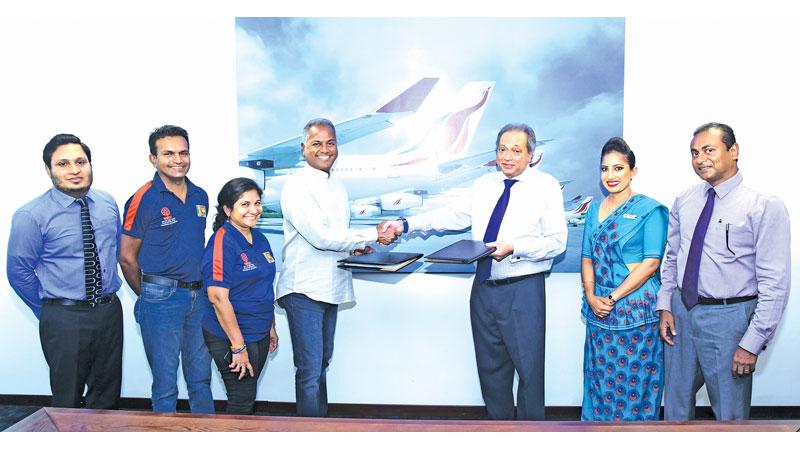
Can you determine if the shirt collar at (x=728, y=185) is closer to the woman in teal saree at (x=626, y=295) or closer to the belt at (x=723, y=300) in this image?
the woman in teal saree at (x=626, y=295)

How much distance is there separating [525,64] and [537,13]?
0.28 metres

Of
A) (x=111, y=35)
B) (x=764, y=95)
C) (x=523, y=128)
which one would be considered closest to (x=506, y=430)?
(x=523, y=128)

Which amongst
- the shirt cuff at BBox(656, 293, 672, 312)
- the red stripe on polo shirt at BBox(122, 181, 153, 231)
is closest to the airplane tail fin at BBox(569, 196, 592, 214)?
the shirt cuff at BBox(656, 293, 672, 312)

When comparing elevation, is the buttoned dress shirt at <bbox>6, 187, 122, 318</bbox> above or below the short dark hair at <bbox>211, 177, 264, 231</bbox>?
below

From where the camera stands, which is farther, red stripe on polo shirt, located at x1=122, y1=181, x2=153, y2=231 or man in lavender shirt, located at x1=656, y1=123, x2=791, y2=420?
red stripe on polo shirt, located at x1=122, y1=181, x2=153, y2=231

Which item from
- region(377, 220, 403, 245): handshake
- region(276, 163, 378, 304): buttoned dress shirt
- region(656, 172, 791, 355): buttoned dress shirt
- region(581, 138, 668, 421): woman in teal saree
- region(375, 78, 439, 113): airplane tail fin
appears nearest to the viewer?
region(656, 172, 791, 355): buttoned dress shirt

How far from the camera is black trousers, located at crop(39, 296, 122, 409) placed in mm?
2650

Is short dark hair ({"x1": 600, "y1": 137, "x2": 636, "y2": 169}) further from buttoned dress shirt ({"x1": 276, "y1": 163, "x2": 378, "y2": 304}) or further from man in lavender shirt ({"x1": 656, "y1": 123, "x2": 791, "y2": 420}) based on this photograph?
buttoned dress shirt ({"x1": 276, "y1": 163, "x2": 378, "y2": 304})

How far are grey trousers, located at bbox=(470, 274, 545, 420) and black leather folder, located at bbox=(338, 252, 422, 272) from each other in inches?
15.4

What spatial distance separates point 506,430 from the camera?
1.64m

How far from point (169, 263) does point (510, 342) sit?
5.43 feet

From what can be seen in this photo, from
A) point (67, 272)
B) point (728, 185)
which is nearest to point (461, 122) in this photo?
point (728, 185)

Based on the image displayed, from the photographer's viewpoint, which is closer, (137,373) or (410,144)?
(410,144)

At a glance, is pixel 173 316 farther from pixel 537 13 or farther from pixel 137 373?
pixel 537 13
